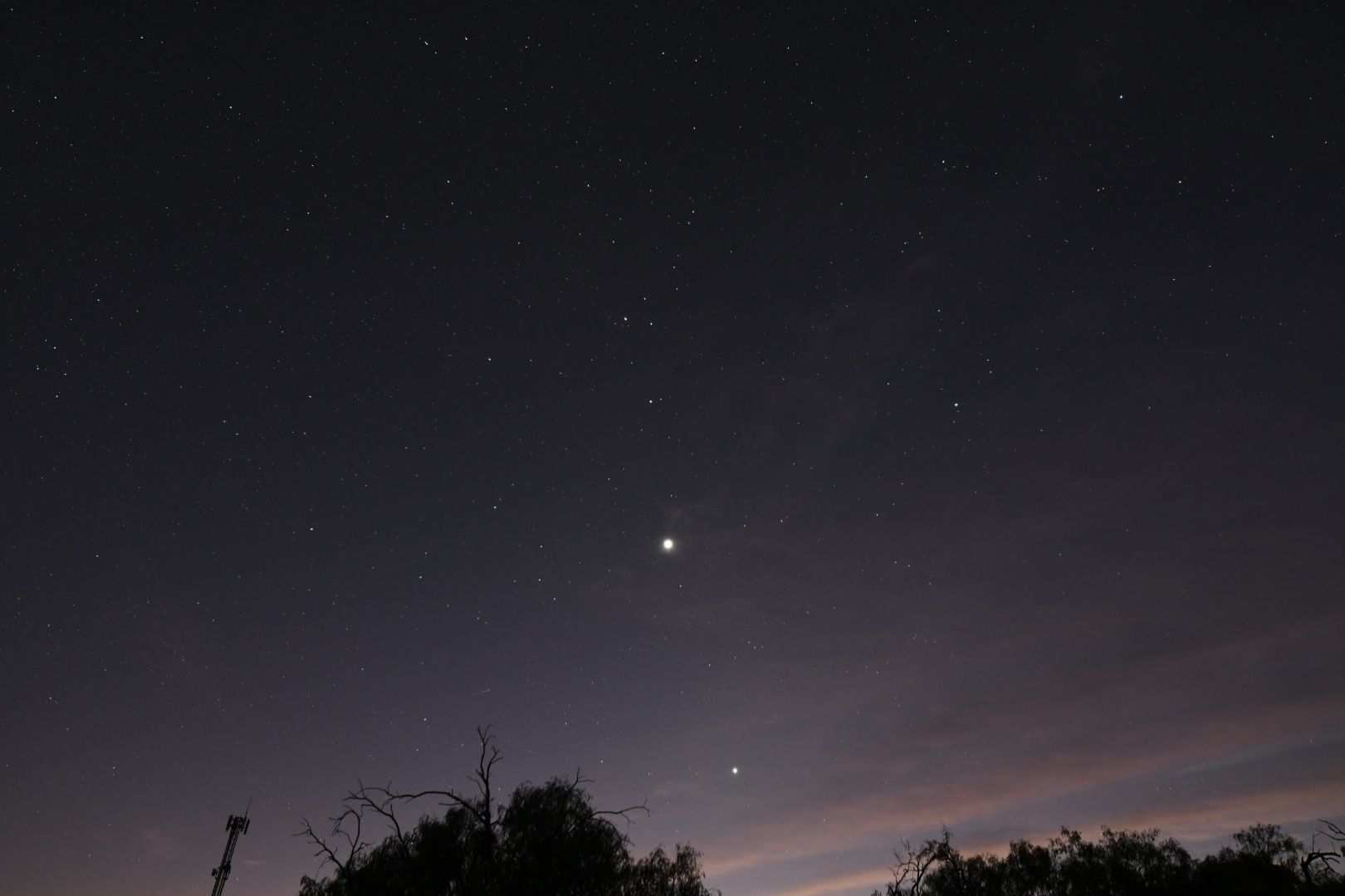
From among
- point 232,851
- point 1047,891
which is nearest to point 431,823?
point 232,851

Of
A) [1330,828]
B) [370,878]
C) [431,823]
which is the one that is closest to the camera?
[1330,828]

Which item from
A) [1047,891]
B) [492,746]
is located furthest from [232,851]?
[1047,891]

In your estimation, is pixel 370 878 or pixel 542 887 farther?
pixel 370 878

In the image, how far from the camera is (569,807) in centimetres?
3108

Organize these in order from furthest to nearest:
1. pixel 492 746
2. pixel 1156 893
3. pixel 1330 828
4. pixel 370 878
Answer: pixel 1156 893 → pixel 370 878 → pixel 492 746 → pixel 1330 828

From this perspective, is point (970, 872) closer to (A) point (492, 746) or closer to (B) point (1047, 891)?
(B) point (1047, 891)

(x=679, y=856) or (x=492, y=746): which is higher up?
(x=492, y=746)

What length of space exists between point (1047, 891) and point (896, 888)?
19.0 meters

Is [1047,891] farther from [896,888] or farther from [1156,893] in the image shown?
[896,888]

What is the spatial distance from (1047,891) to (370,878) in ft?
138

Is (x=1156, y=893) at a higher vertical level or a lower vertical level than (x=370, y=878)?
lower

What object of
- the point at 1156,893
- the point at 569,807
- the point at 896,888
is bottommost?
Result: the point at 1156,893

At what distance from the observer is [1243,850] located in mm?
45406

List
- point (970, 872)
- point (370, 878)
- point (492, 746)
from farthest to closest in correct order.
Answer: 1. point (970, 872)
2. point (370, 878)
3. point (492, 746)
